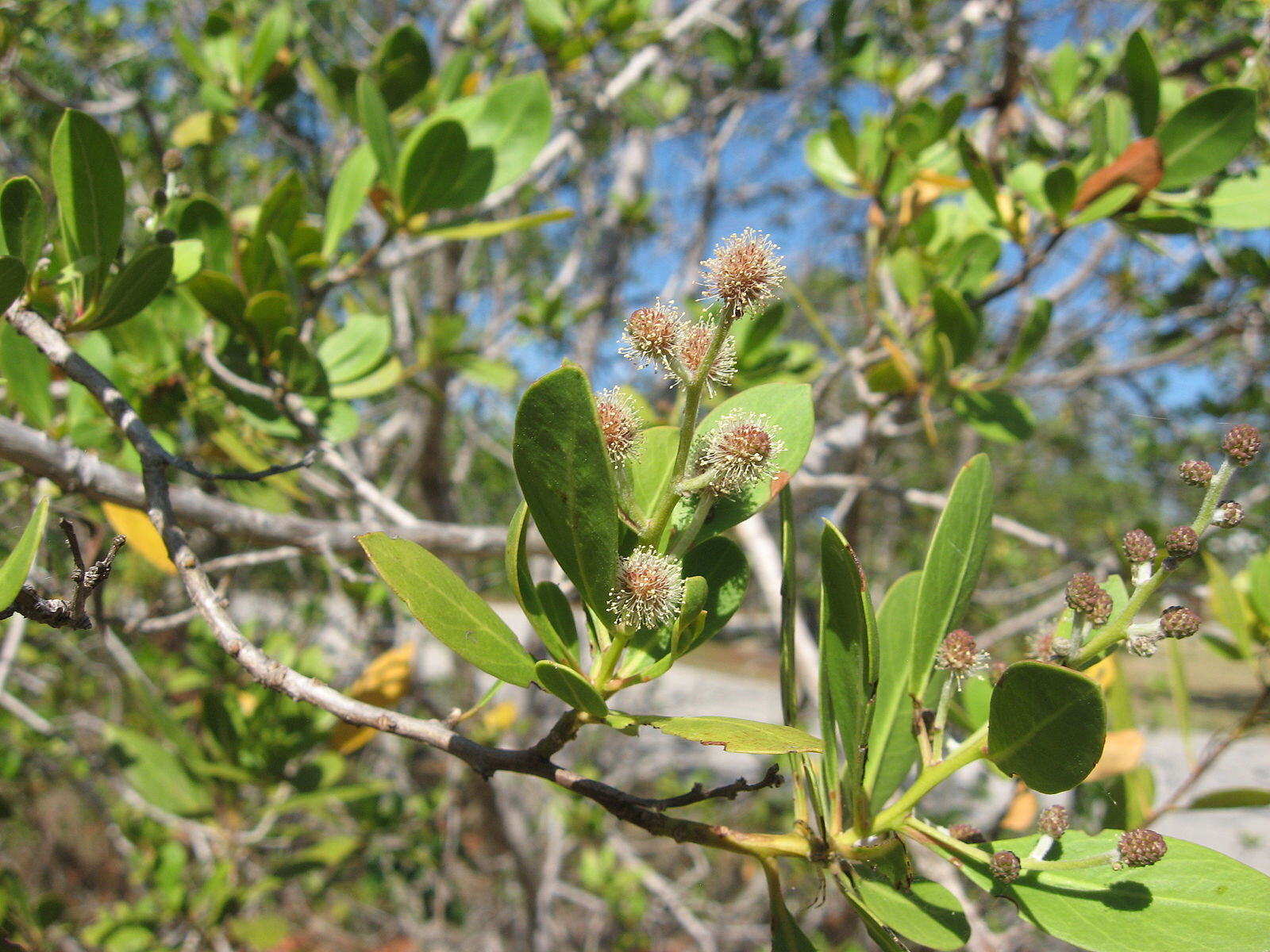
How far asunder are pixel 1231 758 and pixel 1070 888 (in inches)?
418

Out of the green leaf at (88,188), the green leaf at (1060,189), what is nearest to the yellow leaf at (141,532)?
the green leaf at (88,188)

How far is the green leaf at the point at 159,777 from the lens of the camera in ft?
6.05

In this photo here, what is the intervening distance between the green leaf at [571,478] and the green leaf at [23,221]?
0.73m

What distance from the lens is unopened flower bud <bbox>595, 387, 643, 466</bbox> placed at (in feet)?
2.27

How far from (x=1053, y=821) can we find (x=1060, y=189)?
1.30 metres

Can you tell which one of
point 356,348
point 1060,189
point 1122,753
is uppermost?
point 1060,189

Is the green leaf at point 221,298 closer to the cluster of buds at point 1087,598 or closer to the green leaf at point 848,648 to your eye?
the green leaf at point 848,648

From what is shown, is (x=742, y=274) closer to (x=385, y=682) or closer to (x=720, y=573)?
(x=720, y=573)

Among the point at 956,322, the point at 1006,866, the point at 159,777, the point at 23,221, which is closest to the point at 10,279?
the point at 23,221

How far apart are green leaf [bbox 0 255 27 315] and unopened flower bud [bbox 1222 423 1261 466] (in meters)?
1.18

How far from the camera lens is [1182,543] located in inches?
26.3

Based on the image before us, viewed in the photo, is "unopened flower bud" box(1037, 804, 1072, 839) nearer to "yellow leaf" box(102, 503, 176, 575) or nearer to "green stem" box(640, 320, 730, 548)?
"green stem" box(640, 320, 730, 548)

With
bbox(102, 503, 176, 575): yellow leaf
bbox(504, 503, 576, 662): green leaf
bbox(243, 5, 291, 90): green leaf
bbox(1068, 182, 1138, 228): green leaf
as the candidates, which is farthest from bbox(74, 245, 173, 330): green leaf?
bbox(1068, 182, 1138, 228): green leaf

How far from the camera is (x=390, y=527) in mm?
1753
